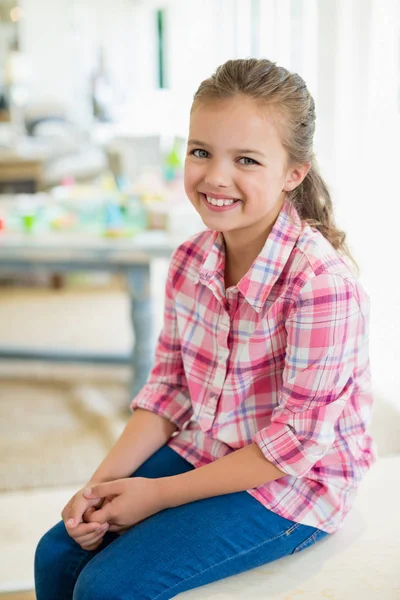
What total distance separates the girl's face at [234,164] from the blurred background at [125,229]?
748 mm

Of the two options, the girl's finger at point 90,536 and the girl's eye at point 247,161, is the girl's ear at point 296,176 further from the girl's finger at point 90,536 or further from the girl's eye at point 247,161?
the girl's finger at point 90,536

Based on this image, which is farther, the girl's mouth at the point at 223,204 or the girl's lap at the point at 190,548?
the girl's mouth at the point at 223,204

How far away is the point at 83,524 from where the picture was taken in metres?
1.08

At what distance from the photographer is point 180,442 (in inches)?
49.5

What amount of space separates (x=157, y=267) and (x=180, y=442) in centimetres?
318

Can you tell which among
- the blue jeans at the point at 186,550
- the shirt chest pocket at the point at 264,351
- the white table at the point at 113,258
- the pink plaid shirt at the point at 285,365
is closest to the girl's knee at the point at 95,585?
the blue jeans at the point at 186,550

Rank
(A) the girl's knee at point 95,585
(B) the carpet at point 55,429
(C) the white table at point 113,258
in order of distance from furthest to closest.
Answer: (C) the white table at point 113,258 → (B) the carpet at point 55,429 → (A) the girl's knee at point 95,585

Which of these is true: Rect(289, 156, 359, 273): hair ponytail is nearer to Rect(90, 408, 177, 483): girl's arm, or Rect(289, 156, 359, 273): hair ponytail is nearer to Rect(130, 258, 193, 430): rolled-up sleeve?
Rect(130, 258, 193, 430): rolled-up sleeve

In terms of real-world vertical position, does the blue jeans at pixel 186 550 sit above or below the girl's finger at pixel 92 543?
above

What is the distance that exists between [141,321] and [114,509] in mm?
1410

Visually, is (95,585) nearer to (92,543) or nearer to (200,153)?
(92,543)

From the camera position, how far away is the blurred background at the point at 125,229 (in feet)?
5.97

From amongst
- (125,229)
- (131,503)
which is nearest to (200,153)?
(131,503)

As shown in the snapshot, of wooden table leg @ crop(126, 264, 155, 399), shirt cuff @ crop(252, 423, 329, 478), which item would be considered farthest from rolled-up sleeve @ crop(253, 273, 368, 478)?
wooden table leg @ crop(126, 264, 155, 399)
